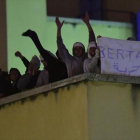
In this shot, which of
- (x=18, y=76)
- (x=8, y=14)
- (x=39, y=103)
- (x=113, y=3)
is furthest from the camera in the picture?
(x=113, y=3)

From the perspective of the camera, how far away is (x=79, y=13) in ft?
57.7

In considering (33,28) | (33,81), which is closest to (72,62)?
(33,81)

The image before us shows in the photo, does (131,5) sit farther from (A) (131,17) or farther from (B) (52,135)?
(B) (52,135)

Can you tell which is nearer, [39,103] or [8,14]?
[39,103]

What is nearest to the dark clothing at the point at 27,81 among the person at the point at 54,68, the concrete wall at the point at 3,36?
the person at the point at 54,68

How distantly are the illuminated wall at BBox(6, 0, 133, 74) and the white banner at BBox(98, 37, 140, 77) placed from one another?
497 centimetres

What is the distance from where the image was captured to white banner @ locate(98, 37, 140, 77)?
1134 centimetres

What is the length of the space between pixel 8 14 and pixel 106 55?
560 centimetres

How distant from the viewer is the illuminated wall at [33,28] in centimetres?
1650

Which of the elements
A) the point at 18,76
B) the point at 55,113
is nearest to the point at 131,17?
the point at 18,76

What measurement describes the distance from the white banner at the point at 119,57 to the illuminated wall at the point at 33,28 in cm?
497

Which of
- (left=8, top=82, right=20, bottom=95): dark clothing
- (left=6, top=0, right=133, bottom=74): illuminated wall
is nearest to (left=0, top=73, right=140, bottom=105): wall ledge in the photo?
(left=8, top=82, right=20, bottom=95): dark clothing

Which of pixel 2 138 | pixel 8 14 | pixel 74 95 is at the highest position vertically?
pixel 8 14

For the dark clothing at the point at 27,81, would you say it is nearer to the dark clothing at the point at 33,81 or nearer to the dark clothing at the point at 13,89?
the dark clothing at the point at 33,81
